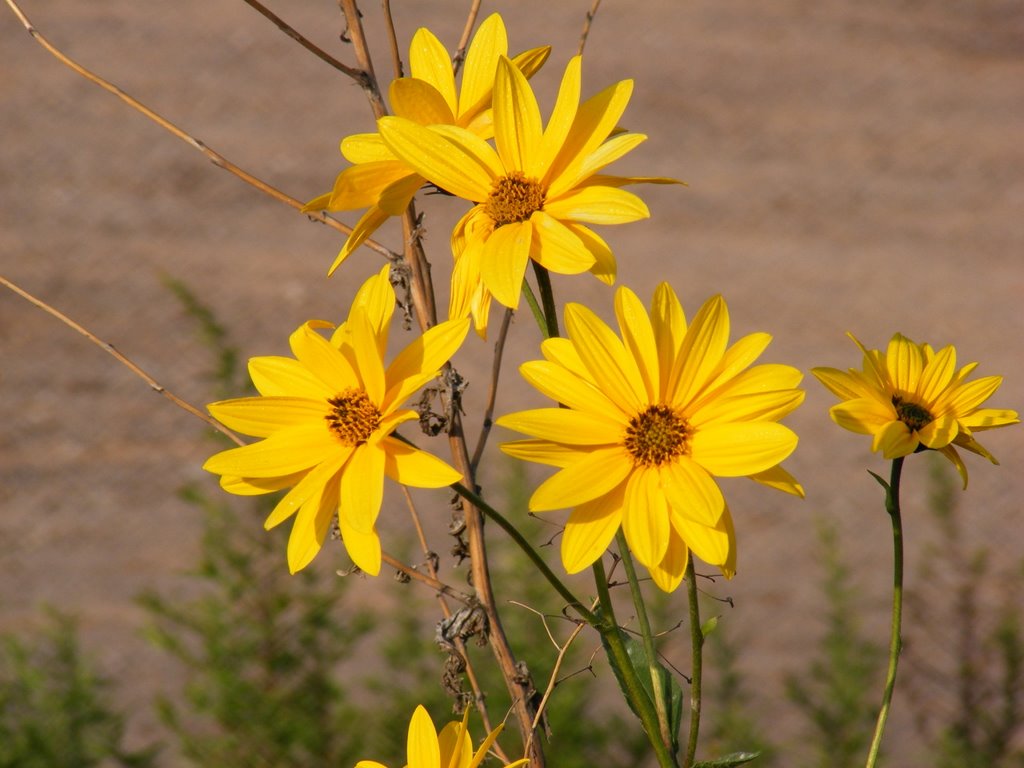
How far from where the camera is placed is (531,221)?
0.65 m

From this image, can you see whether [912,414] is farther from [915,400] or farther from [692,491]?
[692,491]

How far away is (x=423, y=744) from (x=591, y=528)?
0.56 ft

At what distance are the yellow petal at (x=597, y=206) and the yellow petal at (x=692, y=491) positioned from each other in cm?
13

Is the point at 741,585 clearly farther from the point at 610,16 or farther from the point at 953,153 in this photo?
the point at 610,16

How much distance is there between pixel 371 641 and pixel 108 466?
1.13 metres

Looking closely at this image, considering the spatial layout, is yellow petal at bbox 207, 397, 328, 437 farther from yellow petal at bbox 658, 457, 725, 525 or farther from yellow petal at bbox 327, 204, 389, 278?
yellow petal at bbox 658, 457, 725, 525

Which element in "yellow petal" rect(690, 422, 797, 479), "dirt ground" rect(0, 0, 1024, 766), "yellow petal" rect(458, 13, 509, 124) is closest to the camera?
"yellow petal" rect(690, 422, 797, 479)

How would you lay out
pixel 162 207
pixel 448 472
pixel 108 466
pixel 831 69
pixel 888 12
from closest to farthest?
pixel 448 472
pixel 108 466
pixel 162 207
pixel 831 69
pixel 888 12

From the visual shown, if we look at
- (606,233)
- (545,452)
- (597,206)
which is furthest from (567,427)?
(606,233)

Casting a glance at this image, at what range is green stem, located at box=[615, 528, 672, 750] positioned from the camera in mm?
665

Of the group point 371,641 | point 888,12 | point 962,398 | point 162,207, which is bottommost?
Answer: point 962,398

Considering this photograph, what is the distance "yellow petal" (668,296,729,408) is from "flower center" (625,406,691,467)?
0.01 m

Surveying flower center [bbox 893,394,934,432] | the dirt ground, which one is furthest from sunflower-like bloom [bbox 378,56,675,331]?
the dirt ground

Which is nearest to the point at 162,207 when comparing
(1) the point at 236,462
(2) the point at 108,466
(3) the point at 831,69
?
(2) the point at 108,466
